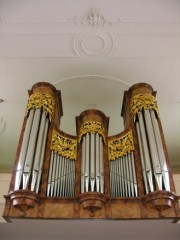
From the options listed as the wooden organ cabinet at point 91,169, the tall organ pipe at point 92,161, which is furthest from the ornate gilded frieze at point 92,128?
the tall organ pipe at point 92,161

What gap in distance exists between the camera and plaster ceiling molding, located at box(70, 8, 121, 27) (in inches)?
191

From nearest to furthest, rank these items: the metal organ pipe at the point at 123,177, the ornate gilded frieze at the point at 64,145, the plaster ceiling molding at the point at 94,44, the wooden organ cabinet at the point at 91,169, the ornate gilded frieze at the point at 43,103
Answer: the wooden organ cabinet at the point at 91,169 → the metal organ pipe at the point at 123,177 → the ornate gilded frieze at the point at 64,145 → the ornate gilded frieze at the point at 43,103 → the plaster ceiling molding at the point at 94,44

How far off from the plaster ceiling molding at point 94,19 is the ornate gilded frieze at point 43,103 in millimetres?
1497

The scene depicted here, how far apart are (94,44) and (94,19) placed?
47cm

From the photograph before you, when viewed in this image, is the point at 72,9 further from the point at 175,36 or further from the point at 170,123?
the point at 170,123

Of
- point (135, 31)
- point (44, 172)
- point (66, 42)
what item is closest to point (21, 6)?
point (66, 42)

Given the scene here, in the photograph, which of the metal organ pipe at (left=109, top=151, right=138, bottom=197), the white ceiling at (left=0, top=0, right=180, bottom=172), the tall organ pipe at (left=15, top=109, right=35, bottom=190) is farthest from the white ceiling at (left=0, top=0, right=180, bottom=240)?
the tall organ pipe at (left=15, top=109, right=35, bottom=190)

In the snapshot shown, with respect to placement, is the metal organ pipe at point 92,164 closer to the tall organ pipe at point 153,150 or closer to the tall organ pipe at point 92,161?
the tall organ pipe at point 92,161

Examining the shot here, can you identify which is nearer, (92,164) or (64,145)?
(92,164)

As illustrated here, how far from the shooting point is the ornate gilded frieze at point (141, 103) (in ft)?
15.5

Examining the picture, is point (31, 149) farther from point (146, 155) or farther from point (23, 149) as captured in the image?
point (146, 155)

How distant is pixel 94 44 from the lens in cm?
519

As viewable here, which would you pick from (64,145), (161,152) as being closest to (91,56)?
(64,145)

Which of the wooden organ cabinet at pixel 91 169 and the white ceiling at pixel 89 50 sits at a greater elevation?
the white ceiling at pixel 89 50
